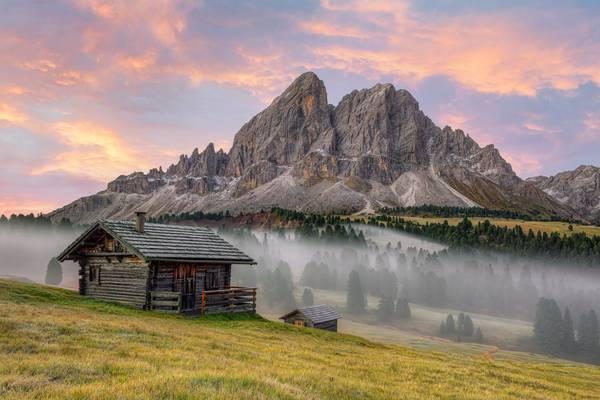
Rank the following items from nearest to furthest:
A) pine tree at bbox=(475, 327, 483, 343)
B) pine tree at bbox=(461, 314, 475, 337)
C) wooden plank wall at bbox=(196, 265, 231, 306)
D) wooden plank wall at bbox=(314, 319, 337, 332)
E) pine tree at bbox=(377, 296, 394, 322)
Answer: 1. wooden plank wall at bbox=(196, 265, 231, 306)
2. wooden plank wall at bbox=(314, 319, 337, 332)
3. pine tree at bbox=(475, 327, 483, 343)
4. pine tree at bbox=(461, 314, 475, 337)
5. pine tree at bbox=(377, 296, 394, 322)

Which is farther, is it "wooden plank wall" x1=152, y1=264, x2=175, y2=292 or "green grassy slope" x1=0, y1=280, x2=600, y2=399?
"wooden plank wall" x1=152, y1=264, x2=175, y2=292

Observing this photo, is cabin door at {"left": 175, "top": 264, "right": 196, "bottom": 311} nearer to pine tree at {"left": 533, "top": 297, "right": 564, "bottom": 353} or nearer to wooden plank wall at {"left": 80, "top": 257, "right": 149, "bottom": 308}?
wooden plank wall at {"left": 80, "top": 257, "right": 149, "bottom": 308}

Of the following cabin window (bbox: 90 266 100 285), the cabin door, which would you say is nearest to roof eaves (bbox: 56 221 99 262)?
cabin window (bbox: 90 266 100 285)

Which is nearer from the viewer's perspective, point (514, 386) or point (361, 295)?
point (514, 386)

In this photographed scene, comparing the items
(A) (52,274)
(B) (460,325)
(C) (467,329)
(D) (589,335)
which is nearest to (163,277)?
(B) (460,325)

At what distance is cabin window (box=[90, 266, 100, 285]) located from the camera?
126ft

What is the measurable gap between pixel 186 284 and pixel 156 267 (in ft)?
10.4

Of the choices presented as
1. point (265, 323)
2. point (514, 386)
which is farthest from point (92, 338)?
point (265, 323)

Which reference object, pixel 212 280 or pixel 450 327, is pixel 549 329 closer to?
pixel 450 327

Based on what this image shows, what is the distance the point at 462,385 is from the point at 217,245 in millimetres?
27704

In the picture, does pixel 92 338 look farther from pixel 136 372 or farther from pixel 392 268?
pixel 392 268

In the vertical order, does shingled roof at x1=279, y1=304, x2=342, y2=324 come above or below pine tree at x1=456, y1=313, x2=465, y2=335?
above

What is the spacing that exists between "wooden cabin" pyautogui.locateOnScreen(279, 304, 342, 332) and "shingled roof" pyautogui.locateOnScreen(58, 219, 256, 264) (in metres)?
20.8

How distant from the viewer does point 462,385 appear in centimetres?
1727
